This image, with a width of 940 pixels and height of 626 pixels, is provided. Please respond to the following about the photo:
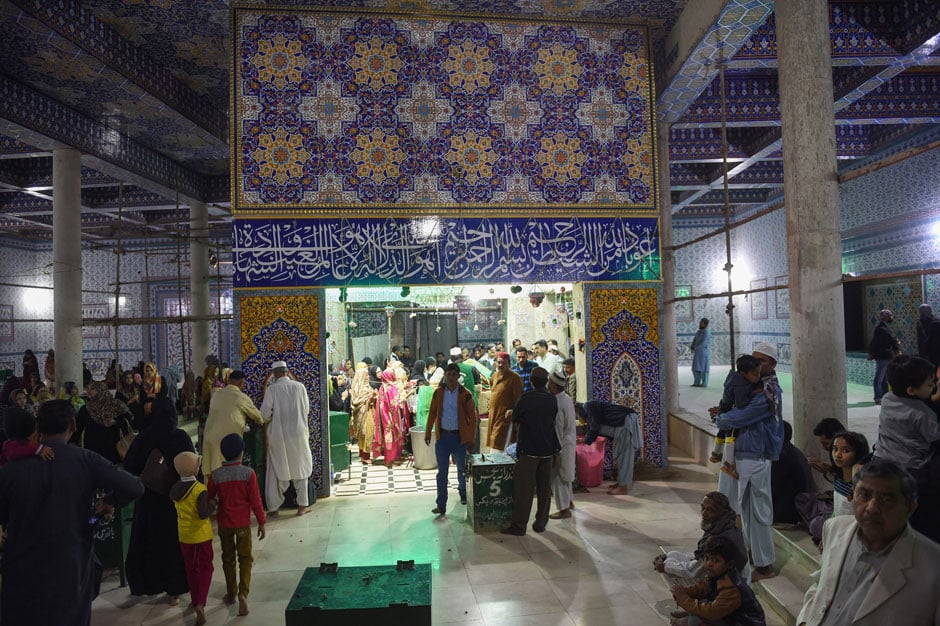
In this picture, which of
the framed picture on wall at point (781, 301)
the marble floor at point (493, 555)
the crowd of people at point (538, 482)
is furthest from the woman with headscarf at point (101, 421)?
the framed picture on wall at point (781, 301)

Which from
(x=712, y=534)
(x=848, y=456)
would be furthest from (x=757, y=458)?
(x=712, y=534)

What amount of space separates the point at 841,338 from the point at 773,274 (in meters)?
10.1

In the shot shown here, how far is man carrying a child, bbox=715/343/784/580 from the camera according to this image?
3762 mm

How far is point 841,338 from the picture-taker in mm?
4547

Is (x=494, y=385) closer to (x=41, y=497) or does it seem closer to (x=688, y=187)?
(x=41, y=497)

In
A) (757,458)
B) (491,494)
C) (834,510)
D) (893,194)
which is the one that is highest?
(893,194)

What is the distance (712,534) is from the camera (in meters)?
2.78

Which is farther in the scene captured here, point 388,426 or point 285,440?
point 388,426

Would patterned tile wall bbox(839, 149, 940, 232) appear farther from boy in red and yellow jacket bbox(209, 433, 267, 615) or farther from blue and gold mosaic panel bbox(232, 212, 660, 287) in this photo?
boy in red and yellow jacket bbox(209, 433, 267, 615)

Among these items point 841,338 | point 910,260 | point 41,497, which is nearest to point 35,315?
point 41,497

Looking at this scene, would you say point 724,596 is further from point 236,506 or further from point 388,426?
point 388,426

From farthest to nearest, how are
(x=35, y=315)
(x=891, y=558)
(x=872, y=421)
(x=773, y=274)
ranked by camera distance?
1. (x=35, y=315)
2. (x=773, y=274)
3. (x=872, y=421)
4. (x=891, y=558)

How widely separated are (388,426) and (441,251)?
2.45m

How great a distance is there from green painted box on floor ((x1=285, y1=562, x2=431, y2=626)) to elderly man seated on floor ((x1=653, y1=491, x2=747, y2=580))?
1.31 m
